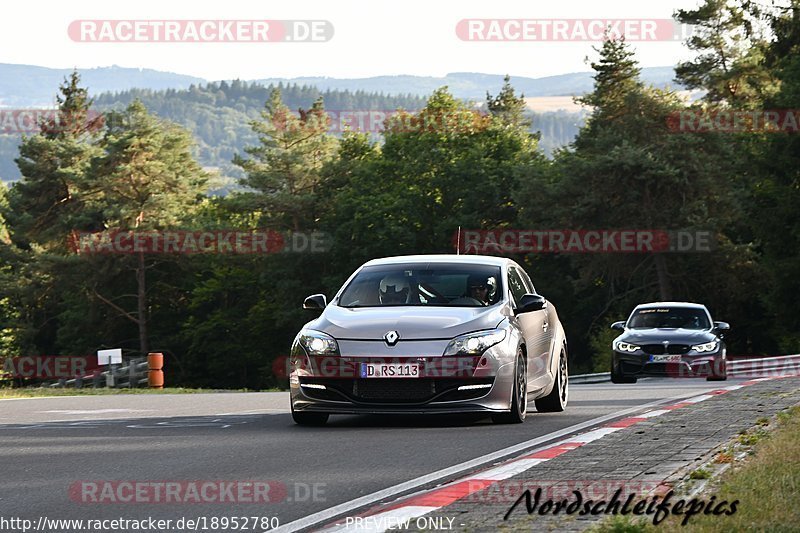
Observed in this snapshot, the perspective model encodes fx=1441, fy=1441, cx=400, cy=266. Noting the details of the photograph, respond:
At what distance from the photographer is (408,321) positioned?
42.4 ft

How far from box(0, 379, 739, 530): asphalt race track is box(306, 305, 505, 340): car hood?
87 centimetres

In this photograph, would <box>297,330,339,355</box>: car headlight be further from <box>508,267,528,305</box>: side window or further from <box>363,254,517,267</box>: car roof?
<box>508,267,528,305</box>: side window

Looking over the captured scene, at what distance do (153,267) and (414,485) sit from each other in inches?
2992

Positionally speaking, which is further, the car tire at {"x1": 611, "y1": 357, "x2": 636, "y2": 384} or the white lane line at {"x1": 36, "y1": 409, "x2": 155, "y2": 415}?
the car tire at {"x1": 611, "y1": 357, "x2": 636, "y2": 384}

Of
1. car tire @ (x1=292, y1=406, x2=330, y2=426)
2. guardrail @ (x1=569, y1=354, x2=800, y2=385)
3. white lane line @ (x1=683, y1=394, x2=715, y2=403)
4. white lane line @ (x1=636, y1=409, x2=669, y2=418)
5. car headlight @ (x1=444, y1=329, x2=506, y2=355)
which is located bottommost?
guardrail @ (x1=569, y1=354, x2=800, y2=385)

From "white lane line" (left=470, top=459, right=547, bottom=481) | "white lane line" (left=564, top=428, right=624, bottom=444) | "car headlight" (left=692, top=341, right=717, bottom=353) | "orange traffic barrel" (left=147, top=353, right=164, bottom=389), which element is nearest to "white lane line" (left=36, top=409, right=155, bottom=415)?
"white lane line" (left=564, top=428, right=624, bottom=444)

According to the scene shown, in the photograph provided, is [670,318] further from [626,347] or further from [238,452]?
[238,452]

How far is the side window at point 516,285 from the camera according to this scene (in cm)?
1453

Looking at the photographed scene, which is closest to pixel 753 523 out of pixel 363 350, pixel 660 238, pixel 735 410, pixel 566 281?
pixel 363 350

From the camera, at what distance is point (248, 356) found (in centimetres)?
8325

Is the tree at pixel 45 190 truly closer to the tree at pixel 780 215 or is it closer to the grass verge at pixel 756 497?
the tree at pixel 780 215

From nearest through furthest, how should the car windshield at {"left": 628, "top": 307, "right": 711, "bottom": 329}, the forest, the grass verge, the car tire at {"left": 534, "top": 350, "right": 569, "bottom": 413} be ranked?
the grass verge, the car tire at {"left": 534, "top": 350, "right": 569, "bottom": 413}, the car windshield at {"left": 628, "top": 307, "right": 711, "bottom": 329}, the forest

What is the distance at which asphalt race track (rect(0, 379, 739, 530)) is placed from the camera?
809 centimetres

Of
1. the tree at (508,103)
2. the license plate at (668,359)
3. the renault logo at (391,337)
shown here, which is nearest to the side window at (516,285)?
the renault logo at (391,337)
